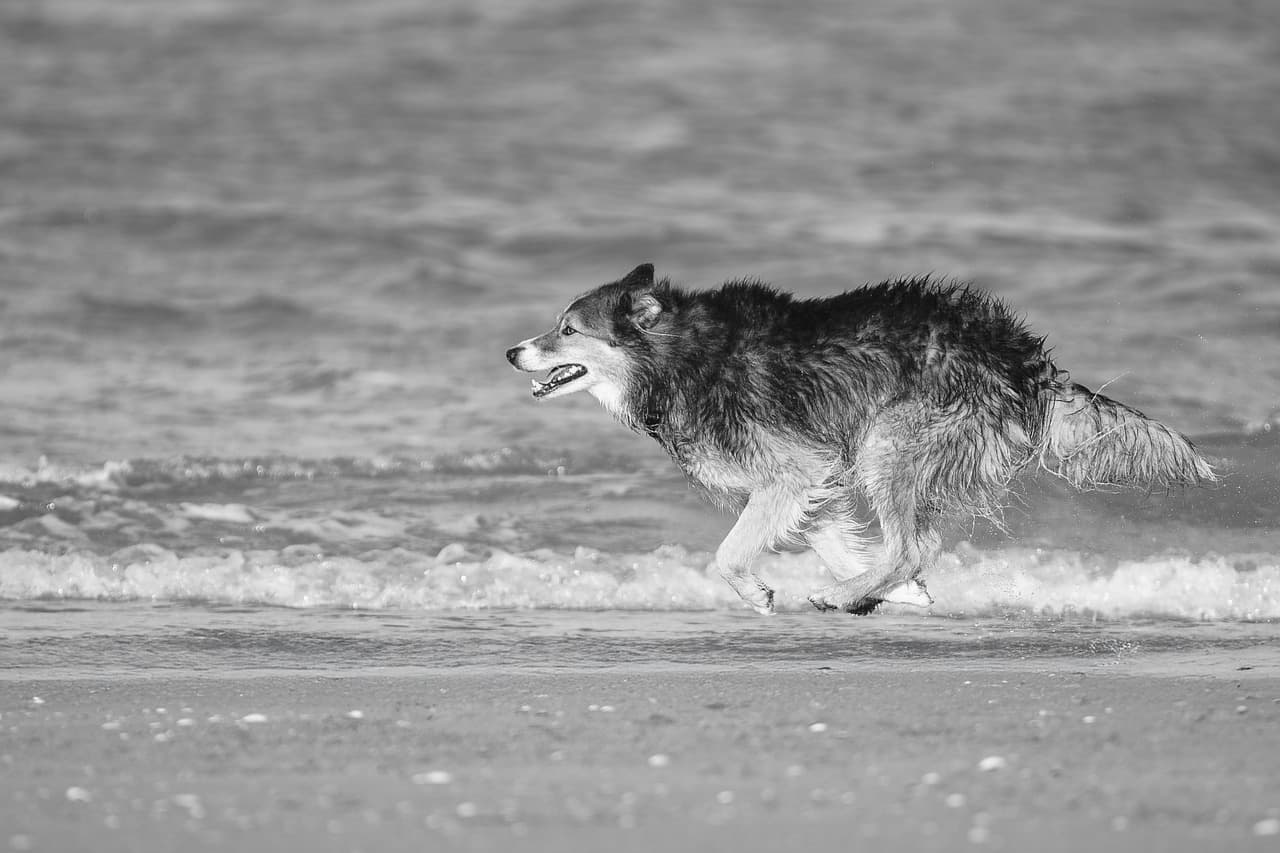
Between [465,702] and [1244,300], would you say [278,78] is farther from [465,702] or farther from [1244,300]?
[465,702]

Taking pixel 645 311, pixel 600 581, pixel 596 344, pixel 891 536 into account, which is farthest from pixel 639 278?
pixel 891 536

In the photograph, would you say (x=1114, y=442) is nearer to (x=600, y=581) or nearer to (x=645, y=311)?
(x=645, y=311)

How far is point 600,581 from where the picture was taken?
26.1 ft

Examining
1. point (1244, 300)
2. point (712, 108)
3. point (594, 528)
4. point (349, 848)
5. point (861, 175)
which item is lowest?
point (349, 848)

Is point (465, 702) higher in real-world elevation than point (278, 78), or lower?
lower

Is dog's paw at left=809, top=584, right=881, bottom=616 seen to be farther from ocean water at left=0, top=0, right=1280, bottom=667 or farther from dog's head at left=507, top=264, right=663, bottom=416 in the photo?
dog's head at left=507, top=264, right=663, bottom=416

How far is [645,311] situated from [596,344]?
0.99 feet

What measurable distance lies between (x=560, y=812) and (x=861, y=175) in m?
15.8

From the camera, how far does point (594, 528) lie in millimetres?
8992

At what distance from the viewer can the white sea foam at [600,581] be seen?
24.7 ft

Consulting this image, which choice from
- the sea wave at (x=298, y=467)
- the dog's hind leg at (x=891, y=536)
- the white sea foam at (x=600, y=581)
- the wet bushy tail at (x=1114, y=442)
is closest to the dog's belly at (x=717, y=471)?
the dog's hind leg at (x=891, y=536)

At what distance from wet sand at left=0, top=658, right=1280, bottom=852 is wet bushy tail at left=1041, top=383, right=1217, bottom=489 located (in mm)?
979

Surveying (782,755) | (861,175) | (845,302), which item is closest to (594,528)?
(845,302)

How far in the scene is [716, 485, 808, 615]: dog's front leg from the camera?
279 inches
